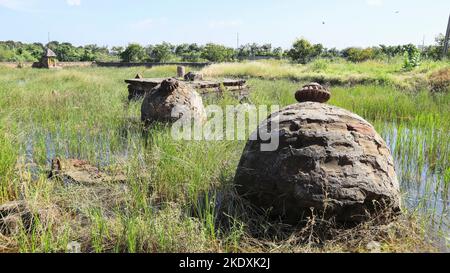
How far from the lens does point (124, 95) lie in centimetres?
1103

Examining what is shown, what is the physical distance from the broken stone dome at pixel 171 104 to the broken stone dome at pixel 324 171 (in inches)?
138

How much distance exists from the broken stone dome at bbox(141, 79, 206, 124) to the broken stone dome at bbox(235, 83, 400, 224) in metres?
3.51

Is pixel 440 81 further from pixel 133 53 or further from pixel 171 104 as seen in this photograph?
pixel 133 53

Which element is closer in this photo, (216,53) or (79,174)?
(79,174)

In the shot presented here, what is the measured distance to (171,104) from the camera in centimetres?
658

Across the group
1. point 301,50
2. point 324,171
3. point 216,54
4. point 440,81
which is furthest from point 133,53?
point 324,171

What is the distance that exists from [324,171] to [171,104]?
4.08m

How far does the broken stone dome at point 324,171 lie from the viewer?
A: 9.58 feet

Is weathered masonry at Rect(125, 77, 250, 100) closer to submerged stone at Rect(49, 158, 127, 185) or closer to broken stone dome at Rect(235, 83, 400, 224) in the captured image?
submerged stone at Rect(49, 158, 127, 185)

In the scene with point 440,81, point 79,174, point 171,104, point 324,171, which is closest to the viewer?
point 324,171

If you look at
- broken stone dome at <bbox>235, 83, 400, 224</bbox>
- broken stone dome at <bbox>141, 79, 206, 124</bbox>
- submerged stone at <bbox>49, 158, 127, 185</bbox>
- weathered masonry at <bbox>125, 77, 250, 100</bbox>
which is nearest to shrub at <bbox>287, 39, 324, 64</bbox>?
weathered masonry at <bbox>125, 77, 250, 100</bbox>

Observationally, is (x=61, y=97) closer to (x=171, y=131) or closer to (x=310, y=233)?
(x=171, y=131)

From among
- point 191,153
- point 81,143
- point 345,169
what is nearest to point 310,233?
point 345,169

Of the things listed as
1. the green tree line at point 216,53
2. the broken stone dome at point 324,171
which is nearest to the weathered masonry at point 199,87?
the broken stone dome at point 324,171
